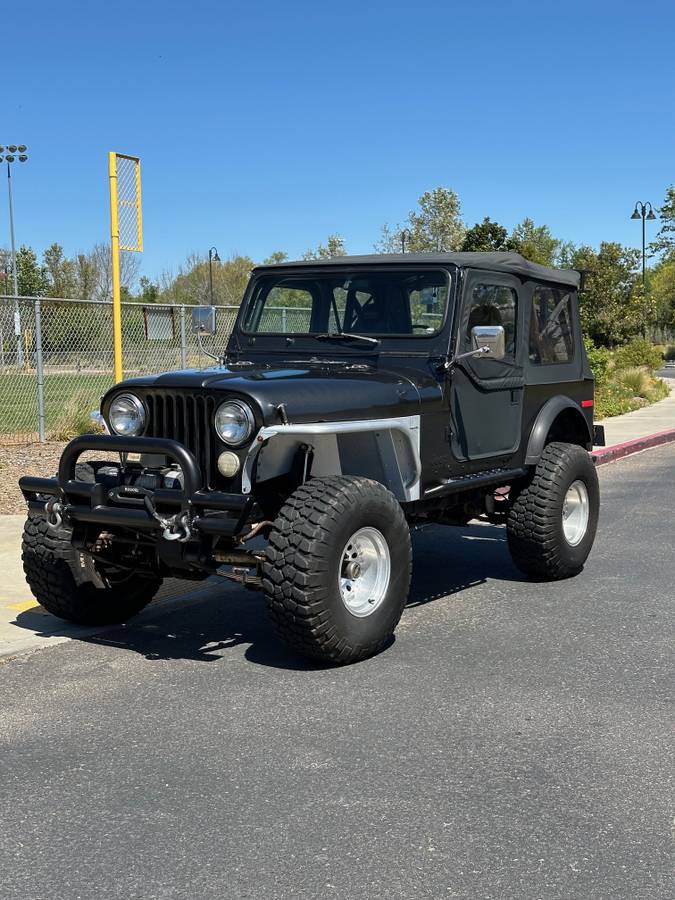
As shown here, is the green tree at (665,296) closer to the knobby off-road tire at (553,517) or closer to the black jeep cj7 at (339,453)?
the knobby off-road tire at (553,517)

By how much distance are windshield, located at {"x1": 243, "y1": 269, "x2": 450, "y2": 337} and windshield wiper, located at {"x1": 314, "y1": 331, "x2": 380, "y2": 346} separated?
0.04 metres

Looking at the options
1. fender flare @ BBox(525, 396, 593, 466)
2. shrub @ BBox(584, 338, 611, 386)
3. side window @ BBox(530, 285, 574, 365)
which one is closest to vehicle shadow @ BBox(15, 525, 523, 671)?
fender flare @ BBox(525, 396, 593, 466)

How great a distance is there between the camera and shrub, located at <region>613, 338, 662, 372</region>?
1131 inches

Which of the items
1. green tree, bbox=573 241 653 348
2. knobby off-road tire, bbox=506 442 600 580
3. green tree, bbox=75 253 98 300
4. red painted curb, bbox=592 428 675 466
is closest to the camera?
knobby off-road tire, bbox=506 442 600 580

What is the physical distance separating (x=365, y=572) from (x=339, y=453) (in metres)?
0.76

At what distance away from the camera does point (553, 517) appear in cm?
688

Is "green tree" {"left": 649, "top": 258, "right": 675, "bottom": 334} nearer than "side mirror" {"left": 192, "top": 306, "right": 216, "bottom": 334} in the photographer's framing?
No

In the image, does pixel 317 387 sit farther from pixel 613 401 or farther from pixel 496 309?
pixel 613 401

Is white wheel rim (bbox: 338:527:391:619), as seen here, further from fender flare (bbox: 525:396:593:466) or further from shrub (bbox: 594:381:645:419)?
shrub (bbox: 594:381:645:419)

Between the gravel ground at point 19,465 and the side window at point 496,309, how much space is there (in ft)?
15.7

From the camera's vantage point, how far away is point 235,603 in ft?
22.0

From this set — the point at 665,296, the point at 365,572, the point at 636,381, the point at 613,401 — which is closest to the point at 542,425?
the point at 365,572

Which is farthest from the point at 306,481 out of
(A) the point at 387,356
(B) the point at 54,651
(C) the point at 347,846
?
(C) the point at 347,846

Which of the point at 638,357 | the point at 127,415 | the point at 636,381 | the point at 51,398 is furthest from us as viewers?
the point at 638,357
